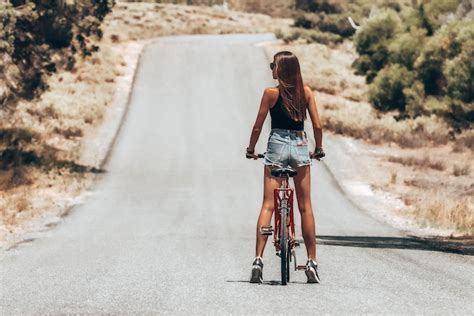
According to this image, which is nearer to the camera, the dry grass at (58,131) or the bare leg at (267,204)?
the bare leg at (267,204)

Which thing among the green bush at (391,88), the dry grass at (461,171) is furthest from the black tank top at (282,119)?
the green bush at (391,88)

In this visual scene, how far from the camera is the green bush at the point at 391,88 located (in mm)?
42000

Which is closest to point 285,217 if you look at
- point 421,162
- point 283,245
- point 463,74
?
point 283,245

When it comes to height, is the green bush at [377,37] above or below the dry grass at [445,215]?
above

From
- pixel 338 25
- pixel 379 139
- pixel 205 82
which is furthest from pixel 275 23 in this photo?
pixel 379 139

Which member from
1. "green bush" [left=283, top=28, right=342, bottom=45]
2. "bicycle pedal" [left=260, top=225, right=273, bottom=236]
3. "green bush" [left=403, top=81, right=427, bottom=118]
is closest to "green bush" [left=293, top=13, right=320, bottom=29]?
"green bush" [left=283, top=28, right=342, bottom=45]

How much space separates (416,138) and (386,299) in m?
28.9

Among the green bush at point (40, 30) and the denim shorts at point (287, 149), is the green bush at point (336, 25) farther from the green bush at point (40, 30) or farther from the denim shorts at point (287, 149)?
the denim shorts at point (287, 149)

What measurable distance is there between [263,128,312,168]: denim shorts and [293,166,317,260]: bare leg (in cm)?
15

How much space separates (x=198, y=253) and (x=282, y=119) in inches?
160

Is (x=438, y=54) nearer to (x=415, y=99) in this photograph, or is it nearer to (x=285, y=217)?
(x=415, y=99)

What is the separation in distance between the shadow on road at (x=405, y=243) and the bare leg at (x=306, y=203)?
14.7ft

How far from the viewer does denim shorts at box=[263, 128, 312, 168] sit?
8.79 m

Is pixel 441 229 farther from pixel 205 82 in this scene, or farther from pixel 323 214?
pixel 205 82
